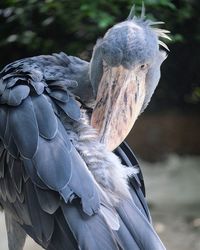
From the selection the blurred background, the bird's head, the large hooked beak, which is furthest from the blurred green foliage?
the large hooked beak

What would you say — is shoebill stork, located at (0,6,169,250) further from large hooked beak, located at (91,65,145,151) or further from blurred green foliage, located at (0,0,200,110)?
blurred green foliage, located at (0,0,200,110)

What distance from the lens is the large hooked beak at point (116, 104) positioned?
3.31 meters

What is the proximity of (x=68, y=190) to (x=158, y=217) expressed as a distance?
341 centimetres

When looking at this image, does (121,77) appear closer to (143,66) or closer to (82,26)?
(143,66)

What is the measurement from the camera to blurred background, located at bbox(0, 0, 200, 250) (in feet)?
18.7

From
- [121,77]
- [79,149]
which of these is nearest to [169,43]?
[121,77]

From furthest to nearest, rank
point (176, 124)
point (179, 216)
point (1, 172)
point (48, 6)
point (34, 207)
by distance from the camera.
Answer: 1. point (176, 124)
2. point (179, 216)
3. point (48, 6)
4. point (1, 172)
5. point (34, 207)

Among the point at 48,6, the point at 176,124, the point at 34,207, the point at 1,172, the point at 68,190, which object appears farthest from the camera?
the point at 176,124

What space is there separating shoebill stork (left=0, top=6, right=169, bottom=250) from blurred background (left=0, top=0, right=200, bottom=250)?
5.76ft

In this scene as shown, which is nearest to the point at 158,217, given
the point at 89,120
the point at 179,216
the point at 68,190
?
the point at 179,216

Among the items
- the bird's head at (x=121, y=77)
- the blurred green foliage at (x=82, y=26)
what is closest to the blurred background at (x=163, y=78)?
the blurred green foliage at (x=82, y=26)

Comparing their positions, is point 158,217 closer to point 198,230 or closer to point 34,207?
point 198,230

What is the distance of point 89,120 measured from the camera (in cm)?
346

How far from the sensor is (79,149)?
3238 millimetres
